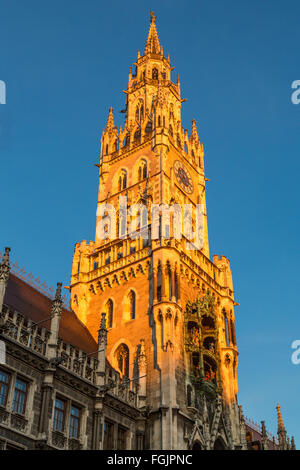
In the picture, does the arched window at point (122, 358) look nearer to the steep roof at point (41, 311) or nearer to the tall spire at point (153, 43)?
the steep roof at point (41, 311)

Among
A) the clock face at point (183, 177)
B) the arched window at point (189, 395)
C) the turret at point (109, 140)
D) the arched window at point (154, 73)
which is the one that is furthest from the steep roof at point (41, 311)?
the arched window at point (154, 73)

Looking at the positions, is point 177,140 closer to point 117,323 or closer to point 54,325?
point 117,323

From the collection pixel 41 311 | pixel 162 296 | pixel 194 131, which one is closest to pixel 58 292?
pixel 41 311

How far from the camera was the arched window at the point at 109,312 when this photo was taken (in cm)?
4272

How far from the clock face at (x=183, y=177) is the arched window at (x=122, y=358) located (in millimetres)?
15909

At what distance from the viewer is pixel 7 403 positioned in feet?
90.0

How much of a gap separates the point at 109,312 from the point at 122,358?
160 inches

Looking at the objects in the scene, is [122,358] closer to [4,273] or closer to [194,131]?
[4,273]

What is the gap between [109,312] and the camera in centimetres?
4338

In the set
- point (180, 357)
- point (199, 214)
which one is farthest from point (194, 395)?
point (199, 214)

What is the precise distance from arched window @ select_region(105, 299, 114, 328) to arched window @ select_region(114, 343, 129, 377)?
7.36ft

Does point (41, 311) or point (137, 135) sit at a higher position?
point (137, 135)

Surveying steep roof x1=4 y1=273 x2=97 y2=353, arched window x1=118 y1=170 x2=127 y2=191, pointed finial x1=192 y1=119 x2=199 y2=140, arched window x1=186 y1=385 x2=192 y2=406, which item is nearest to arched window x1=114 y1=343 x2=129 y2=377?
steep roof x1=4 y1=273 x2=97 y2=353

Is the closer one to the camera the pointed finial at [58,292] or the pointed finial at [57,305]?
the pointed finial at [57,305]
